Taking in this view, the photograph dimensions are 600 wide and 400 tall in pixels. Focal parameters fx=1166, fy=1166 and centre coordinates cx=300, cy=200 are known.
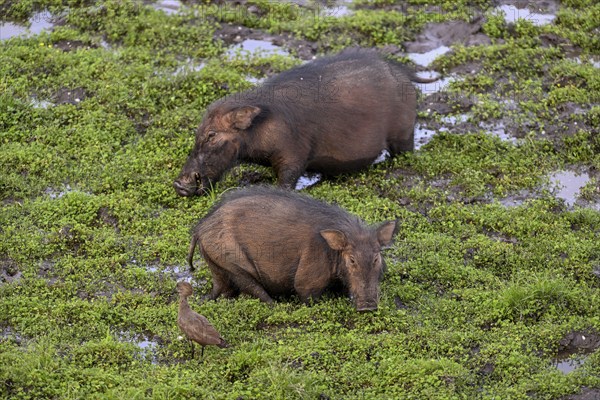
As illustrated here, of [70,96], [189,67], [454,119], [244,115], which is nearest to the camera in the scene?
[244,115]

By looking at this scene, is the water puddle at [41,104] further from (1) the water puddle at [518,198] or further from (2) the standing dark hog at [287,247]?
(1) the water puddle at [518,198]

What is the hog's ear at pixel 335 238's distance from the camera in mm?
9461

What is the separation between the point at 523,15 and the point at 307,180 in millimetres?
4358

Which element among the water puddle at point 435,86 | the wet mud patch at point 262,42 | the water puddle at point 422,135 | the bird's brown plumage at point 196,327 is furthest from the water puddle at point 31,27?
the bird's brown plumage at point 196,327

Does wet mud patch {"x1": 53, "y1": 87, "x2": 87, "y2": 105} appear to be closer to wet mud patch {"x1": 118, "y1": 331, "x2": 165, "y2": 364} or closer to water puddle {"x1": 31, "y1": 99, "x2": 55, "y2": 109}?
water puddle {"x1": 31, "y1": 99, "x2": 55, "y2": 109}

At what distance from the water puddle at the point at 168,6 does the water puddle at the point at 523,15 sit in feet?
13.6

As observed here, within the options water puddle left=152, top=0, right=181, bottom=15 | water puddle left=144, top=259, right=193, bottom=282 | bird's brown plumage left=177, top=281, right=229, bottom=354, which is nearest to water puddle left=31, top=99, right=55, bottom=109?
water puddle left=152, top=0, right=181, bottom=15

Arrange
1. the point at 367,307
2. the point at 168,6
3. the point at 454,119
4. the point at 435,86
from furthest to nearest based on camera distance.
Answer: the point at 168,6 → the point at 435,86 → the point at 454,119 → the point at 367,307

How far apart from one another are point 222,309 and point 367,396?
1.74 m

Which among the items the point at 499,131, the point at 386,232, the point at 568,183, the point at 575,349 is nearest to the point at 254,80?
the point at 499,131

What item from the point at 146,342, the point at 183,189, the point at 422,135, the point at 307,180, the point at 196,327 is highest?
the point at 196,327

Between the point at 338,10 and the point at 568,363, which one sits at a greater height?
the point at 568,363

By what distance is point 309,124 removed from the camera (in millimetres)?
11898

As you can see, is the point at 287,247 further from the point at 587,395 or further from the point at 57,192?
the point at 57,192
